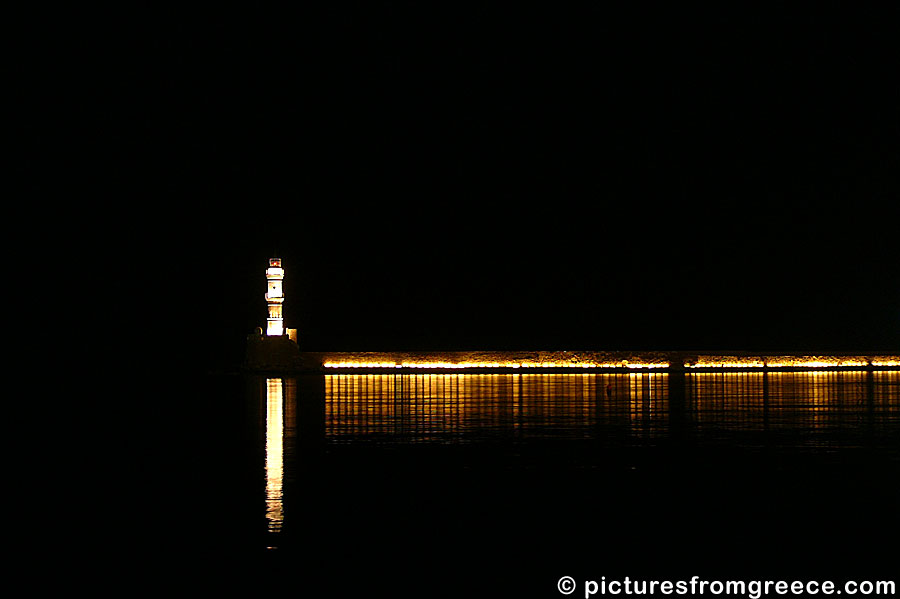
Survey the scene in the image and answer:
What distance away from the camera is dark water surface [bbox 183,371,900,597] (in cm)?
879

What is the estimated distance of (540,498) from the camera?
11594mm

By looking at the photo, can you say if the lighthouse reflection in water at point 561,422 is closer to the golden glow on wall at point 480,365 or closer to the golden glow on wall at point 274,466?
the golden glow on wall at point 274,466

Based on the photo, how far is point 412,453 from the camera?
1558 cm

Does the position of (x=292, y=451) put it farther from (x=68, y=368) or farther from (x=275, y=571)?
(x=68, y=368)

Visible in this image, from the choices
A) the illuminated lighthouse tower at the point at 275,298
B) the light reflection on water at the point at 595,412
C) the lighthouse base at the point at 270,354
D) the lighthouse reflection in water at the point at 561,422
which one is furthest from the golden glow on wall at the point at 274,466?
the illuminated lighthouse tower at the point at 275,298

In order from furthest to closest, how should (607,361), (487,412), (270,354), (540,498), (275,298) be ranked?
(607,361), (275,298), (270,354), (487,412), (540,498)

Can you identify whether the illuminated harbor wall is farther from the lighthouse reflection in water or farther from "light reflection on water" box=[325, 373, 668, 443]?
the lighthouse reflection in water

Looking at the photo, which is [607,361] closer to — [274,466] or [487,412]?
[487,412]

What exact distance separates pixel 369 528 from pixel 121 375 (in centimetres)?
4265

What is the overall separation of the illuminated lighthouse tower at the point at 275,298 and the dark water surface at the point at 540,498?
1333 inches

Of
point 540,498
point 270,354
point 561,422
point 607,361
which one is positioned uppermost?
point 270,354

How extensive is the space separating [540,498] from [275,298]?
150ft

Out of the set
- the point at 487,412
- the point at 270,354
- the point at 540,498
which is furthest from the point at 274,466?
the point at 270,354

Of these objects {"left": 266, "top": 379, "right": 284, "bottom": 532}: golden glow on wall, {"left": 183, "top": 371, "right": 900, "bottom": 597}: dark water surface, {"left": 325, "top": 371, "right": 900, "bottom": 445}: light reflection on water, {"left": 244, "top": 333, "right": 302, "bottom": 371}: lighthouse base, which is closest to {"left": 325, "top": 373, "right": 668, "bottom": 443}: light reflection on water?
{"left": 325, "top": 371, "right": 900, "bottom": 445}: light reflection on water
